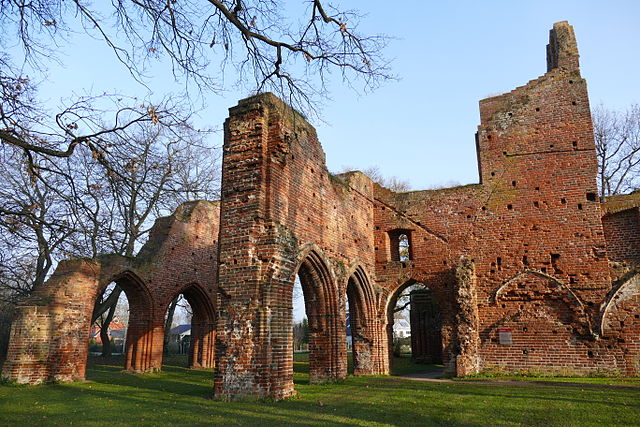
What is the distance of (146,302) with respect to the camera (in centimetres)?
1631

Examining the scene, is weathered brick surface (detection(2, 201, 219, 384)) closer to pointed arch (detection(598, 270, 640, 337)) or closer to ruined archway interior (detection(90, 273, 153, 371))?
ruined archway interior (detection(90, 273, 153, 371))

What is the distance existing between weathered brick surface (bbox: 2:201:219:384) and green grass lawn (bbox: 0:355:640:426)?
1546 mm

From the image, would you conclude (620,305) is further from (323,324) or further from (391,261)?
(323,324)

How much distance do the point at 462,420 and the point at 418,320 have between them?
15636mm

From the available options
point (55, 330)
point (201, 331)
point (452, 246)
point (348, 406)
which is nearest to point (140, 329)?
point (55, 330)

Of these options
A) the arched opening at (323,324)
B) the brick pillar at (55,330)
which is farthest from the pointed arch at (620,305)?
the brick pillar at (55,330)

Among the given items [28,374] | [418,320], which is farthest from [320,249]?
[418,320]

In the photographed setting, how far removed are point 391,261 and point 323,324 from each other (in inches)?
184

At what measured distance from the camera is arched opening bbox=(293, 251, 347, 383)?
39.3 ft

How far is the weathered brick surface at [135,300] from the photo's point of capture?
1265 cm

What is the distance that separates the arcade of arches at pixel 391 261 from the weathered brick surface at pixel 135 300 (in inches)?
2.0

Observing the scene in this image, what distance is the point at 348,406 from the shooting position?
26.4 ft

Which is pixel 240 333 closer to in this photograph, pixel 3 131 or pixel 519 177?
pixel 3 131

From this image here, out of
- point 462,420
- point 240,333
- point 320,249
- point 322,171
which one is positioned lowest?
point 462,420
